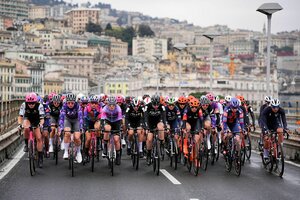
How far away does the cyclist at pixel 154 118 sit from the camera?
634 inches

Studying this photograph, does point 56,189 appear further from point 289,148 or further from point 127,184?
point 289,148

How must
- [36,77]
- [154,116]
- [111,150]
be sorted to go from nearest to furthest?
[111,150]
[154,116]
[36,77]

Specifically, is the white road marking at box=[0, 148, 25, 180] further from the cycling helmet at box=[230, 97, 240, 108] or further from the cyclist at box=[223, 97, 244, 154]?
the cycling helmet at box=[230, 97, 240, 108]

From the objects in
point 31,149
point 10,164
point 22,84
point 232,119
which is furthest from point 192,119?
point 22,84

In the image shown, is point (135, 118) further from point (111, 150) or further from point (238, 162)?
point (238, 162)

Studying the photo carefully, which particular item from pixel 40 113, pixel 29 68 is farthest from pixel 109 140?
pixel 29 68

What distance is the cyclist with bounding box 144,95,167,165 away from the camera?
16.1 metres

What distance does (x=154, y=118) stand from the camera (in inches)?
645

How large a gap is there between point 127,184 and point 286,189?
10.1 ft

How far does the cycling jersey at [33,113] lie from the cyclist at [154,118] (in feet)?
7.98

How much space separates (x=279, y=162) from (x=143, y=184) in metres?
3.79

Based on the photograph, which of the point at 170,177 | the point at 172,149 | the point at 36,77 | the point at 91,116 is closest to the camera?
the point at 170,177

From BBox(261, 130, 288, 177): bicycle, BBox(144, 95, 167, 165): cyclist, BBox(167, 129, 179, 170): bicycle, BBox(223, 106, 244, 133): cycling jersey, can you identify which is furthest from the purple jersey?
BBox(261, 130, 288, 177): bicycle

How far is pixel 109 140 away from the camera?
15.3m
